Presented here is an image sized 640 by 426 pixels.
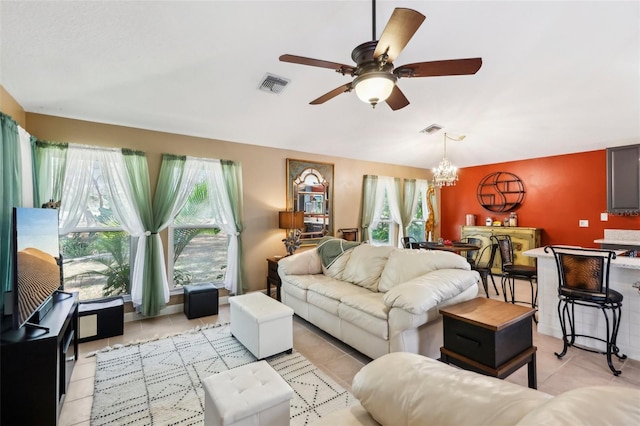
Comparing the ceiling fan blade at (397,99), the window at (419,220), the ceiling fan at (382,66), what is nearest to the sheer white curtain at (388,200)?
the window at (419,220)

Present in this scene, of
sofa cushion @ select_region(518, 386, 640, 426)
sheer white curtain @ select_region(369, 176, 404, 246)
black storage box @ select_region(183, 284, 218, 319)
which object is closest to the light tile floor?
black storage box @ select_region(183, 284, 218, 319)

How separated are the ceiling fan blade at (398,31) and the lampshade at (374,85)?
4.5 inches

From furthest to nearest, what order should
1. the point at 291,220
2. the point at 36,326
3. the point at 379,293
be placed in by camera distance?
the point at 291,220, the point at 379,293, the point at 36,326

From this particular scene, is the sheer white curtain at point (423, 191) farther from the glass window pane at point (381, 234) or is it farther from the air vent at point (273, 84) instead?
the air vent at point (273, 84)

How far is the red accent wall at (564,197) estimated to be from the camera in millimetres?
5160

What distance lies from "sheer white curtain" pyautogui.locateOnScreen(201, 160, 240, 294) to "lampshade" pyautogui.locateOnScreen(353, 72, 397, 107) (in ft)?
9.97

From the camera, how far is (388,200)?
6.67 m

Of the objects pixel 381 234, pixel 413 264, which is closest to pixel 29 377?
pixel 413 264

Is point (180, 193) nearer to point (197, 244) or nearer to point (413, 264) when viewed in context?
point (197, 244)

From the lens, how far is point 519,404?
765 millimetres

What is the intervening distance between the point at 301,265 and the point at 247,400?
2.57 metres

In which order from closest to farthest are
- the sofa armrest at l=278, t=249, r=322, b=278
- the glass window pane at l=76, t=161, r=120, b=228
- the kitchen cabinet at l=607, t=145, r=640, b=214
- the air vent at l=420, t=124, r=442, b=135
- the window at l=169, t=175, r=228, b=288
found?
1. the glass window pane at l=76, t=161, r=120, b=228
2. the sofa armrest at l=278, t=249, r=322, b=278
3. the window at l=169, t=175, r=228, b=288
4. the kitchen cabinet at l=607, t=145, r=640, b=214
5. the air vent at l=420, t=124, r=442, b=135

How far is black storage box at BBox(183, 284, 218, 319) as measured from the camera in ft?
12.8

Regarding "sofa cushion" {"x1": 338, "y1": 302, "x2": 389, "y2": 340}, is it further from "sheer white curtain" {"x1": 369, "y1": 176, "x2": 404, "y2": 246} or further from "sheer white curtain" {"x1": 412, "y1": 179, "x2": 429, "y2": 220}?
"sheer white curtain" {"x1": 412, "y1": 179, "x2": 429, "y2": 220}
